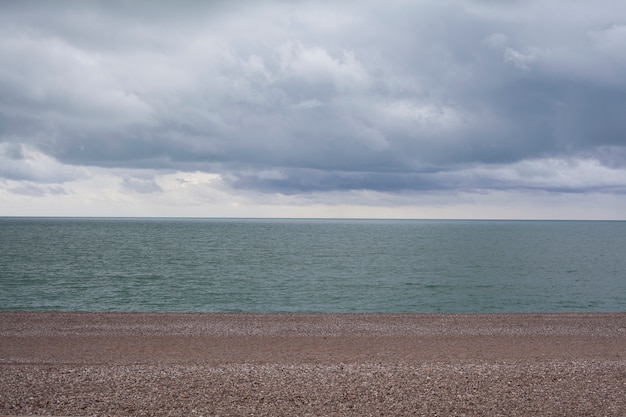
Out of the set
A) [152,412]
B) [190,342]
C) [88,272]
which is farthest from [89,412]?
[88,272]

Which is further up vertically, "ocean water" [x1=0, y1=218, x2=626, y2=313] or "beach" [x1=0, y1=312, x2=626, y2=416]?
"beach" [x1=0, y1=312, x2=626, y2=416]

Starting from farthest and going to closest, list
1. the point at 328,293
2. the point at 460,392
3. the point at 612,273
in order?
the point at 612,273
the point at 328,293
the point at 460,392

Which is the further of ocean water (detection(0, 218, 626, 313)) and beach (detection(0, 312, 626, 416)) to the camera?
ocean water (detection(0, 218, 626, 313))

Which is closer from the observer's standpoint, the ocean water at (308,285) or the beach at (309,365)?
the beach at (309,365)

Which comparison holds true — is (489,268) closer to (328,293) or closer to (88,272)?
(328,293)

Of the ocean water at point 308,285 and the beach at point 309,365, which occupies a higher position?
the beach at point 309,365

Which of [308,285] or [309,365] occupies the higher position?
[309,365]

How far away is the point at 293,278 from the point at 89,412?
4114 cm

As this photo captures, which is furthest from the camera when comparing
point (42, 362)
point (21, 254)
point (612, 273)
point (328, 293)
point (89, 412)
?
point (21, 254)

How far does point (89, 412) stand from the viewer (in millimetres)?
11930

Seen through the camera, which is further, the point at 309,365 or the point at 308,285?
the point at 308,285

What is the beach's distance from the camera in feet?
41.1

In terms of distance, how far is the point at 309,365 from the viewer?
16.6 meters

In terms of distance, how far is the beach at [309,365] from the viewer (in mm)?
12531
